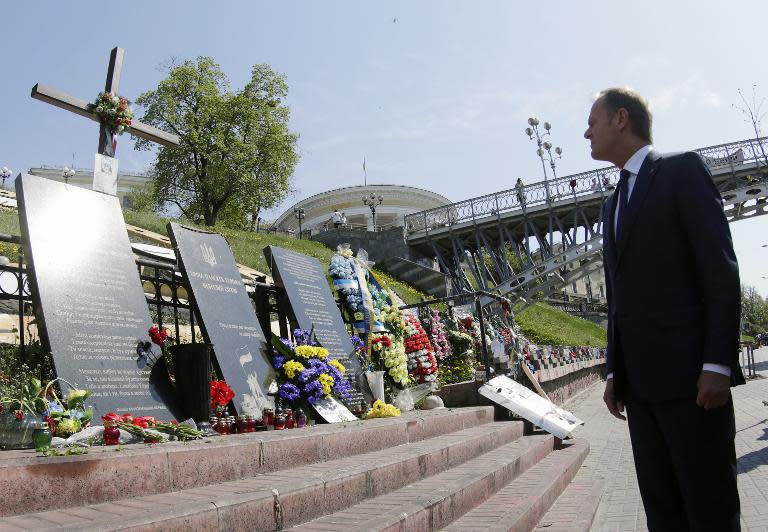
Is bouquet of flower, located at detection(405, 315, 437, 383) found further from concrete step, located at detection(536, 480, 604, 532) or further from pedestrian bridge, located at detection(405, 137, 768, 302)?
pedestrian bridge, located at detection(405, 137, 768, 302)

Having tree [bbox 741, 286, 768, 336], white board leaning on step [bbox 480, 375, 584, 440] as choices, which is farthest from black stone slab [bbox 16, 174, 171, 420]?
tree [bbox 741, 286, 768, 336]

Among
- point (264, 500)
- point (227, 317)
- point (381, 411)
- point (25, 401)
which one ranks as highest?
point (227, 317)

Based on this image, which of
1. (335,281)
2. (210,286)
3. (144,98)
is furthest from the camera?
(144,98)

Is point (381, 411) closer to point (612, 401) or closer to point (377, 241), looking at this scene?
point (612, 401)

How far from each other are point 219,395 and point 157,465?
7.06ft

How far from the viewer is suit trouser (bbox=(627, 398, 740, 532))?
91.3 inches

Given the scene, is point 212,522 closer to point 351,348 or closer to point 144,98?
point 351,348

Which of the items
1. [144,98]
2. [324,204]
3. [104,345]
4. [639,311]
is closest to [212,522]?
[639,311]

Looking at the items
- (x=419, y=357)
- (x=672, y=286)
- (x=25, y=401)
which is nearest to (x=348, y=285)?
(x=419, y=357)

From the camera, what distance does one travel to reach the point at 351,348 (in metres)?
8.30

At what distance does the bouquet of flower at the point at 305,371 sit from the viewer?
21.4 feet

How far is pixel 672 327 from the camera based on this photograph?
8.23 feet

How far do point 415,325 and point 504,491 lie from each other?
498 centimetres

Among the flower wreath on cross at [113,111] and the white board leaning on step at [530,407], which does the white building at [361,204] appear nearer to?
the white board leaning on step at [530,407]
